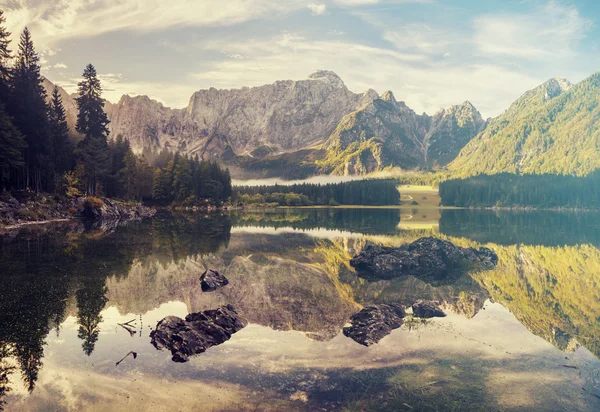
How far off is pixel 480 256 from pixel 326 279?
25581mm

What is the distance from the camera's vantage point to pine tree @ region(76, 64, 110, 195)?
119 metres

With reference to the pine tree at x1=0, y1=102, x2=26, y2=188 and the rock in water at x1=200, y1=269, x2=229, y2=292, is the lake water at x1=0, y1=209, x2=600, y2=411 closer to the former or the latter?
the rock in water at x1=200, y1=269, x2=229, y2=292

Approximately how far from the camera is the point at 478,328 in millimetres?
27828

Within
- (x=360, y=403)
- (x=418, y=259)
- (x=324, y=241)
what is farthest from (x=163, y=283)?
(x=324, y=241)

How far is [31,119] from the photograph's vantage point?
315ft

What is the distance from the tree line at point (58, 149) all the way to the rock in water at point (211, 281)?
66373mm

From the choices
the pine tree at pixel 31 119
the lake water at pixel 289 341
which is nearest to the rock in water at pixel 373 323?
the lake water at pixel 289 341

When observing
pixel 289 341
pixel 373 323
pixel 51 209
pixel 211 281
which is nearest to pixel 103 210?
pixel 51 209

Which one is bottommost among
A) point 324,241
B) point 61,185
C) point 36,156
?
point 324,241

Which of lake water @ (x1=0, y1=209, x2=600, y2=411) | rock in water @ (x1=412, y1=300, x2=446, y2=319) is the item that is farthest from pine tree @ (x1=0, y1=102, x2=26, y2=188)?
rock in water @ (x1=412, y1=300, x2=446, y2=319)

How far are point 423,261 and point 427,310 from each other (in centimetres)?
1908

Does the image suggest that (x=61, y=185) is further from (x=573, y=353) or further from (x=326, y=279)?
(x=573, y=353)

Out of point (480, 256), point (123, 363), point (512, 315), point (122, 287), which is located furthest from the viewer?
point (480, 256)

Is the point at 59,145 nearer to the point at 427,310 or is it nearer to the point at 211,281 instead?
the point at 211,281
